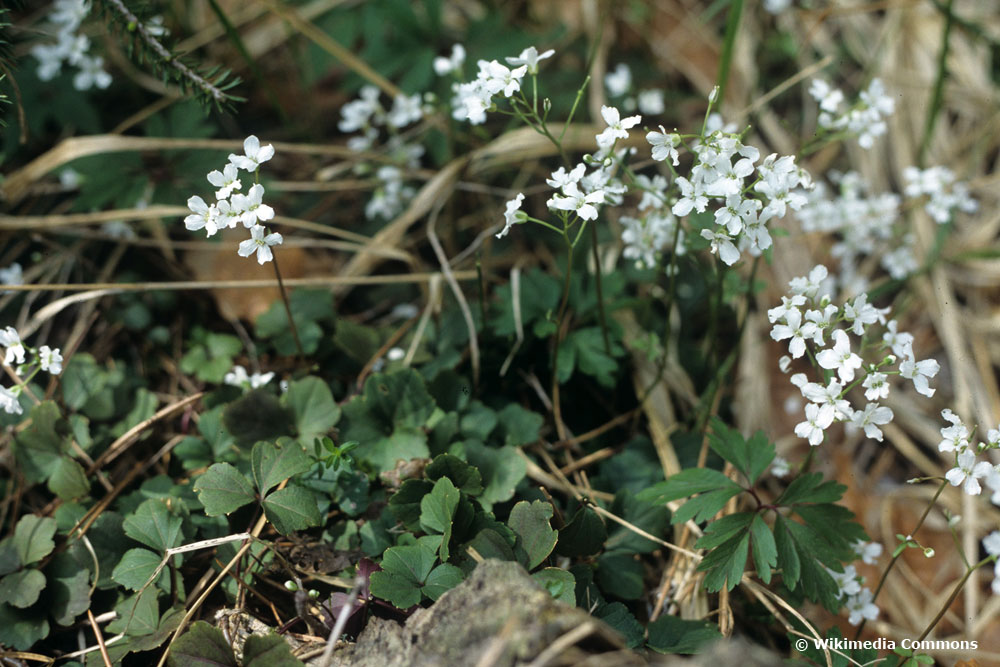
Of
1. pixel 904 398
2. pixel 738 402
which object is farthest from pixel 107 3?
pixel 904 398

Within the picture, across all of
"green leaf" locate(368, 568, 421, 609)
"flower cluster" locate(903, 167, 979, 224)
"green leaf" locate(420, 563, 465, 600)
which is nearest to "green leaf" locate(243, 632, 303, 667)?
"green leaf" locate(368, 568, 421, 609)

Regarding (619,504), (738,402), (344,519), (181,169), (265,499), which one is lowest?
(738,402)

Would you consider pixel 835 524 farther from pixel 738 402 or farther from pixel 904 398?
pixel 904 398

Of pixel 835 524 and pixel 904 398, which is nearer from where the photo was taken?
pixel 835 524

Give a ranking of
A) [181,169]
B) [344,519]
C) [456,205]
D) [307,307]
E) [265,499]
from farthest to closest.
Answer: [456,205] < [181,169] < [307,307] < [344,519] < [265,499]

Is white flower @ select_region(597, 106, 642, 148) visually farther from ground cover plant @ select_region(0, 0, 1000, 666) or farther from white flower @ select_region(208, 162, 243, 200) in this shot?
white flower @ select_region(208, 162, 243, 200)

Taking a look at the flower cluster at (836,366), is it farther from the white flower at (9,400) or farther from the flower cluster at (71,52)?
the flower cluster at (71,52)

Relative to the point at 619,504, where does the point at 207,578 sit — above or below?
above
